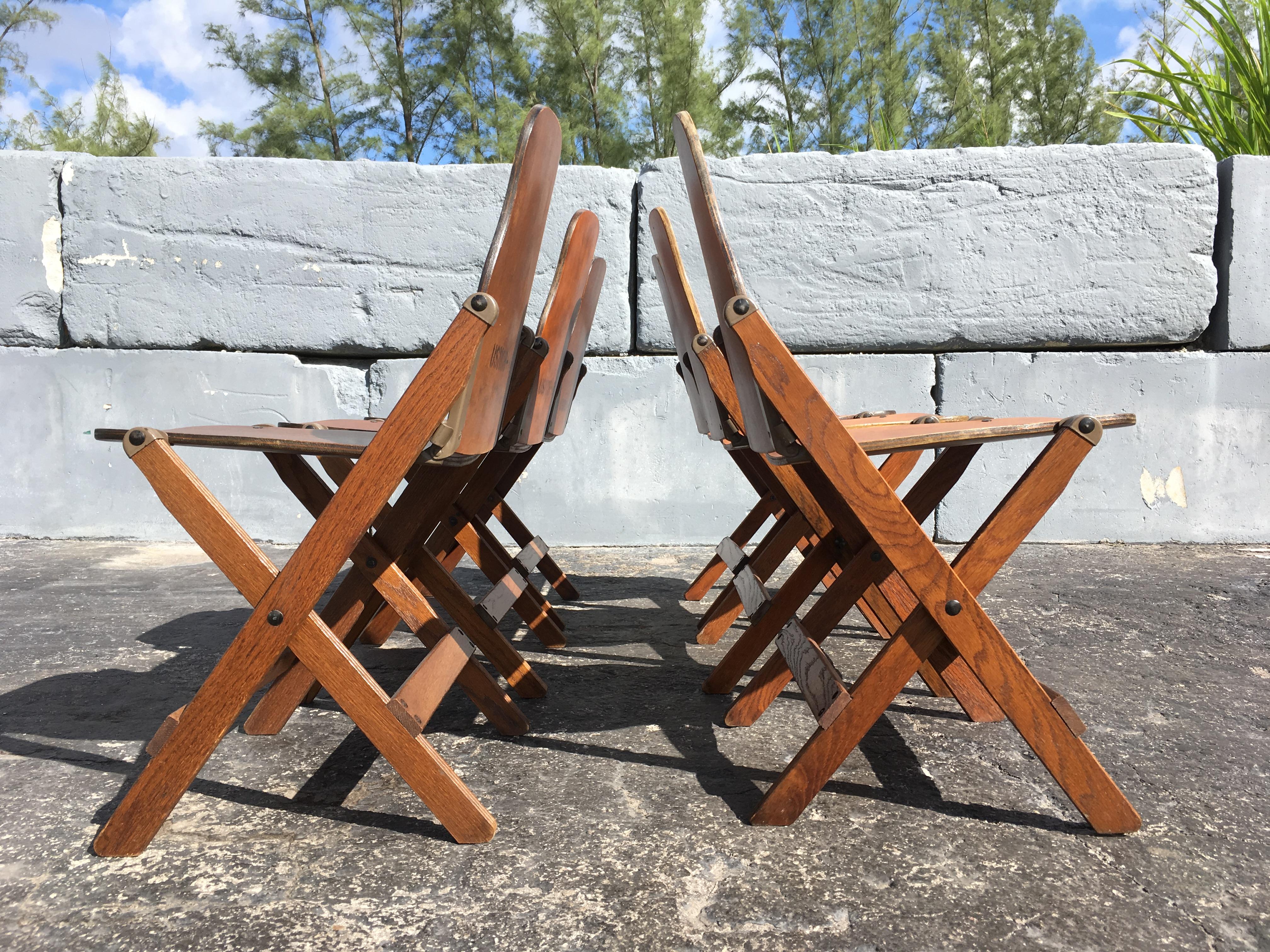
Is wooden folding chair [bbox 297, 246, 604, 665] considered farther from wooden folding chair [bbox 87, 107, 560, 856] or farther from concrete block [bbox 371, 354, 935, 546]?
concrete block [bbox 371, 354, 935, 546]

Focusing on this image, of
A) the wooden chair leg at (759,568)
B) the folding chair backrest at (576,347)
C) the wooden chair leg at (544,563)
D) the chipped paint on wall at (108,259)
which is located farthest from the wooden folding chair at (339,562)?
the chipped paint on wall at (108,259)

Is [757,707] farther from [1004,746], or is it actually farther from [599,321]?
[599,321]

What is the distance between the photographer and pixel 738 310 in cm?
132

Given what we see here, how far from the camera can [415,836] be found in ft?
4.40

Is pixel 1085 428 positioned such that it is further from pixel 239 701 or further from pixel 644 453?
pixel 644 453

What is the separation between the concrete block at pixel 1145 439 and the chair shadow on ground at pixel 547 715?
5.49ft

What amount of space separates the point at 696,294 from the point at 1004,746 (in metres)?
2.51

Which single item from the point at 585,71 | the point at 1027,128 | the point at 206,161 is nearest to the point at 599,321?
the point at 206,161

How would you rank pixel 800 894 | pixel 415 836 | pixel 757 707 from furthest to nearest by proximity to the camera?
1. pixel 757 707
2. pixel 415 836
3. pixel 800 894

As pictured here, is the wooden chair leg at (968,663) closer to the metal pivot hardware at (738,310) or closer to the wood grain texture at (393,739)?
the metal pivot hardware at (738,310)

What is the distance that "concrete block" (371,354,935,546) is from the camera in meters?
3.75

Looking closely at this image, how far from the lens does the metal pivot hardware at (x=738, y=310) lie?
1.31 meters

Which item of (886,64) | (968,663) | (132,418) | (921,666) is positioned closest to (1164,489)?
(921,666)

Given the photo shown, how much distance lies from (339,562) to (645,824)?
A: 0.63m
